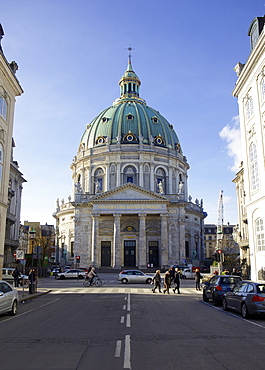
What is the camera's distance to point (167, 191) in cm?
7356

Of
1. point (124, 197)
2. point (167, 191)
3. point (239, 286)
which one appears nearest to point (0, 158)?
point (239, 286)

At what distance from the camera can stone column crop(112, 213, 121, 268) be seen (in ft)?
197

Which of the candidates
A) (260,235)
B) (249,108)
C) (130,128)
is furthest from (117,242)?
(249,108)

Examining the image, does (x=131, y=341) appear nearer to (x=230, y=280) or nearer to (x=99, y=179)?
(x=230, y=280)

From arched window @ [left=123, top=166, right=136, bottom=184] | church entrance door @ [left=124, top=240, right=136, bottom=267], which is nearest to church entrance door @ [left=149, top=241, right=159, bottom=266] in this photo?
church entrance door @ [left=124, top=240, right=136, bottom=267]

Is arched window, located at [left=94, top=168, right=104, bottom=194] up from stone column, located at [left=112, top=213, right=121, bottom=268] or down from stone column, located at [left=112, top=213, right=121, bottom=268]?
up

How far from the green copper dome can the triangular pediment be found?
14.1 meters

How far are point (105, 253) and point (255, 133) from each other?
41873mm

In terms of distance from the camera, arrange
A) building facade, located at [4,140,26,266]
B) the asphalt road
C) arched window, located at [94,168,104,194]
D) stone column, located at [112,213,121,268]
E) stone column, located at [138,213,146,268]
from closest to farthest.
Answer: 1. the asphalt road
2. building facade, located at [4,140,26,266]
3. stone column, located at [138,213,146,268]
4. stone column, located at [112,213,121,268]
5. arched window, located at [94,168,104,194]

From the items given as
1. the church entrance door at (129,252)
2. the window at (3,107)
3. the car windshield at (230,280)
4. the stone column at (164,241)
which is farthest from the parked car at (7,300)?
the church entrance door at (129,252)

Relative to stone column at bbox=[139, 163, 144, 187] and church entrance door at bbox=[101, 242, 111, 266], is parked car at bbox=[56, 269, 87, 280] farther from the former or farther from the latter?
stone column at bbox=[139, 163, 144, 187]

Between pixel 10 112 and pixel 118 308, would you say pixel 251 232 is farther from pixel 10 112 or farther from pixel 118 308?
pixel 10 112

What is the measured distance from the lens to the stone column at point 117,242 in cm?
5997

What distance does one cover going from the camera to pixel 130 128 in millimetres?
75938
